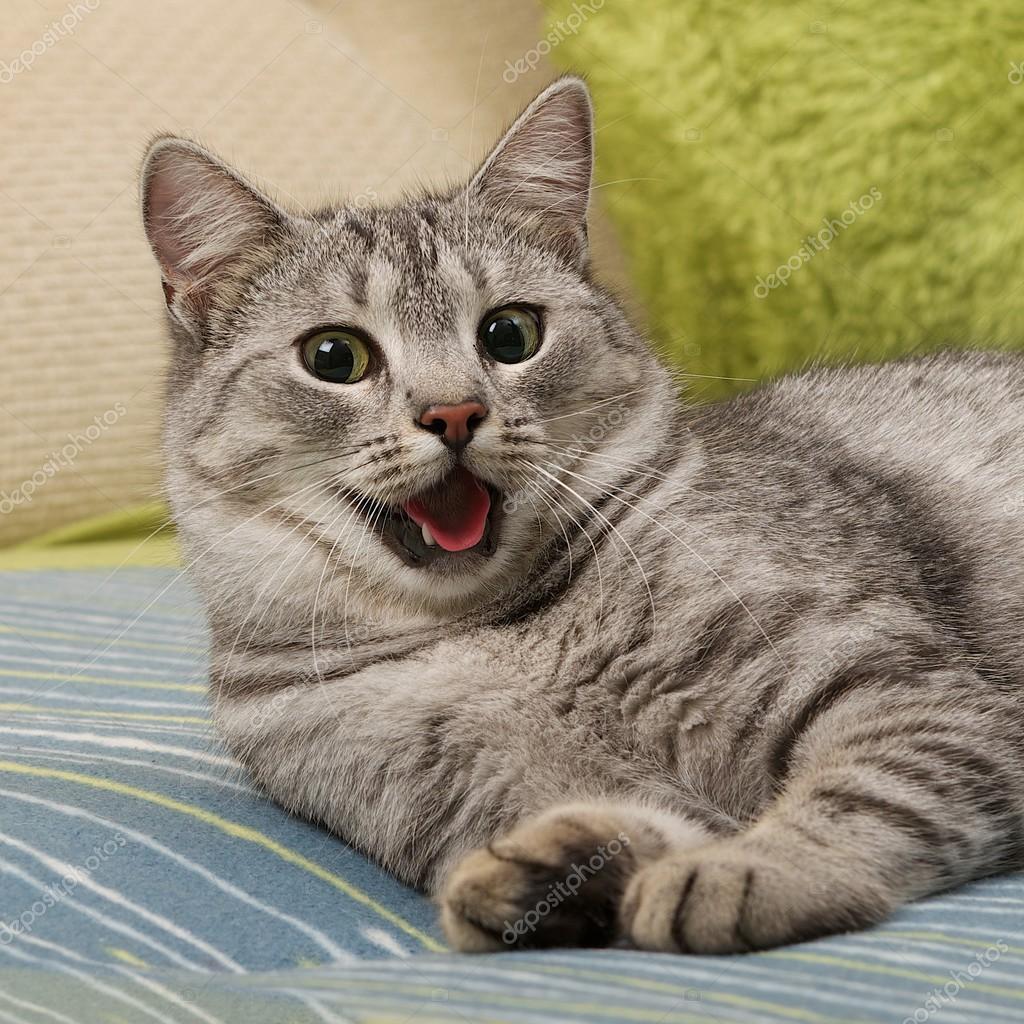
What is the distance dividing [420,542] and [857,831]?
583mm

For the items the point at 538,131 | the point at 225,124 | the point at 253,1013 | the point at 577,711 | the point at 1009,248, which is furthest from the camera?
the point at 225,124

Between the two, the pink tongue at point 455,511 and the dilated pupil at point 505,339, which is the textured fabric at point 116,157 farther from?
the pink tongue at point 455,511

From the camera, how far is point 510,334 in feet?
5.25

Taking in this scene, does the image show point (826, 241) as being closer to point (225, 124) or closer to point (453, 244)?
point (453, 244)

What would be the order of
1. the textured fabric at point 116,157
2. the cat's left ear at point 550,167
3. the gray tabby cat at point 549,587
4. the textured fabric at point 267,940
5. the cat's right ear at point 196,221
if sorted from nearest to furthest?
1. the textured fabric at point 267,940
2. the gray tabby cat at point 549,587
3. the cat's right ear at point 196,221
4. the cat's left ear at point 550,167
5. the textured fabric at point 116,157

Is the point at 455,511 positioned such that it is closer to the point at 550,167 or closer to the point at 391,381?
the point at 391,381

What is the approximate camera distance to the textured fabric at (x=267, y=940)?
0.99m

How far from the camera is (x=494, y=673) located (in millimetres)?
1472

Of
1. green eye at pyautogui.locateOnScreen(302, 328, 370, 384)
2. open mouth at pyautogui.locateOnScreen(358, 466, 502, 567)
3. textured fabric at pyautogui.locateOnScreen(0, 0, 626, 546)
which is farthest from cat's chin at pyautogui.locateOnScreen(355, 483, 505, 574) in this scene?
textured fabric at pyautogui.locateOnScreen(0, 0, 626, 546)

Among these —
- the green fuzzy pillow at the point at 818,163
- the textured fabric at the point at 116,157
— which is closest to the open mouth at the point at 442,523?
the green fuzzy pillow at the point at 818,163

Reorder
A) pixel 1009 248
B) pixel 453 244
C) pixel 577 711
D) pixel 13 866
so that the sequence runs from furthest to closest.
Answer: pixel 1009 248, pixel 453 244, pixel 577 711, pixel 13 866

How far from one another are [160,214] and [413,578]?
597 mm

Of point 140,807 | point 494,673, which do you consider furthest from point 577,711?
point 140,807

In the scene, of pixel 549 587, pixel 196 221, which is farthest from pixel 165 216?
Answer: pixel 549 587
